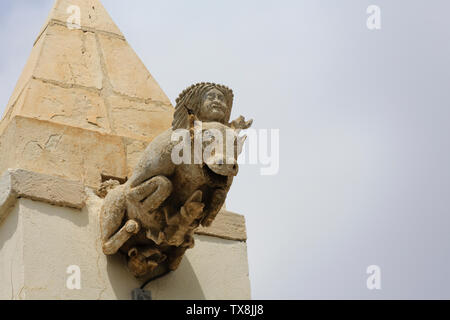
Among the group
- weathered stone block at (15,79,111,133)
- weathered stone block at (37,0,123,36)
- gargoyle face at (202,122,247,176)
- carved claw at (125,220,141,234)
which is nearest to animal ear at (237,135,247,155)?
gargoyle face at (202,122,247,176)

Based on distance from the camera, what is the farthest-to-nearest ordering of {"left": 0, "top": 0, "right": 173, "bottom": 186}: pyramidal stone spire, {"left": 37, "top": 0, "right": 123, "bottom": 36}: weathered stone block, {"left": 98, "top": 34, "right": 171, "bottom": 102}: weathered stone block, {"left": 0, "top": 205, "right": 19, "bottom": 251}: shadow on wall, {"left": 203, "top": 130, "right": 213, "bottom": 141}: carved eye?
{"left": 37, "top": 0, "right": 123, "bottom": 36}: weathered stone block < {"left": 98, "top": 34, "right": 171, "bottom": 102}: weathered stone block < {"left": 0, "top": 0, "right": 173, "bottom": 186}: pyramidal stone spire < {"left": 0, "top": 205, "right": 19, "bottom": 251}: shadow on wall < {"left": 203, "top": 130, "right": 213, "bottom": 141}: carved eye

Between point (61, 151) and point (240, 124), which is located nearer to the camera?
point (240, 124)

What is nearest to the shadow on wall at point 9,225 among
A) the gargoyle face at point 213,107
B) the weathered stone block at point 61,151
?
the weathered stone block at point 61,151

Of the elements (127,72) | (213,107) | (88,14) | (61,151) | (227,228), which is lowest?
(227,228)

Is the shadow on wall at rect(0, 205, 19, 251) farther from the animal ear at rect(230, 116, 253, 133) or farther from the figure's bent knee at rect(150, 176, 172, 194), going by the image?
the animal ear at rect(230, 116, 253, 133)

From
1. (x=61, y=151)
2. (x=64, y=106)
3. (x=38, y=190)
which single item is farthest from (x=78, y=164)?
(x=64, y=106)

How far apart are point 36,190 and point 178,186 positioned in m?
0.93

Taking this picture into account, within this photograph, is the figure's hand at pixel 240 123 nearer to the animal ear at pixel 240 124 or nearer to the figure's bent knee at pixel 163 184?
the animal ear at pixel 240 124

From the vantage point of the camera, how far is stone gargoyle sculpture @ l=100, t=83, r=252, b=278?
777 centimetres

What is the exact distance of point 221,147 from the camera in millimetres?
7672

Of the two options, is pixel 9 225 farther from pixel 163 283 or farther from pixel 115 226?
pixel 163 283

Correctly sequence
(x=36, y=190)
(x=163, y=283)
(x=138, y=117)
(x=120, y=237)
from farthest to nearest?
(x=138, y=117) < (x=163, y=283) < (x=36, y=190) < (x=120, y=237)

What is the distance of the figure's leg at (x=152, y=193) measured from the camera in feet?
25.9
